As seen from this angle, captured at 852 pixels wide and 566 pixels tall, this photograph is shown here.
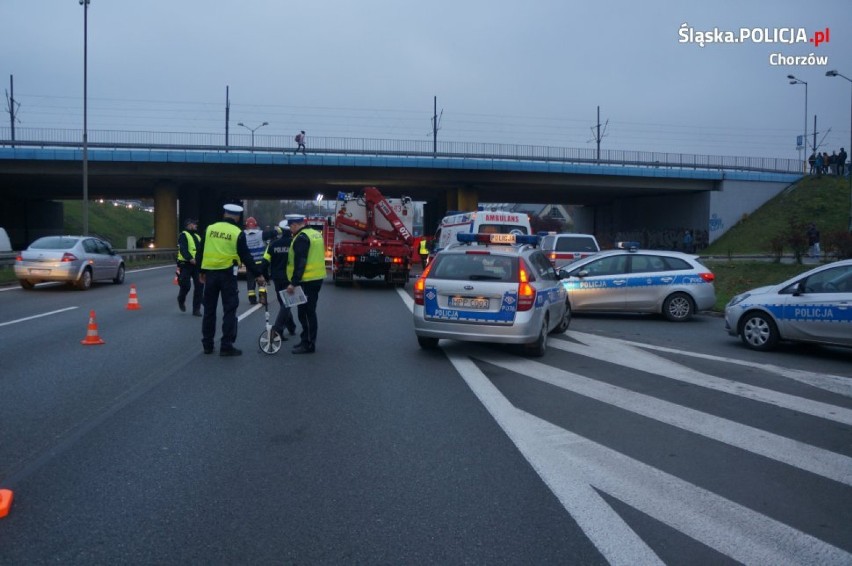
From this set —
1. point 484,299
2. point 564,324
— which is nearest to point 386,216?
point 564,324

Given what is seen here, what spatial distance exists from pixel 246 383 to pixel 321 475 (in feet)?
11.3

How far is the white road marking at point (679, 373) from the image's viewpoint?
7.91 m

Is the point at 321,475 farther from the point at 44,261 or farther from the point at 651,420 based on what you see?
the point at 44,261

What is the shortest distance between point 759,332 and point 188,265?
1065 cm

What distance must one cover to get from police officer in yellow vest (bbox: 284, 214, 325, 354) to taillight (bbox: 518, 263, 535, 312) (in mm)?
2650

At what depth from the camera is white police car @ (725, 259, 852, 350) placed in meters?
10.8

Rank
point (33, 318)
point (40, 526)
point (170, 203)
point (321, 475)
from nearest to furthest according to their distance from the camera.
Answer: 1. point (40, 526)
2. point (321, 475)
3. point (33, 318)
4. point (170, 203)

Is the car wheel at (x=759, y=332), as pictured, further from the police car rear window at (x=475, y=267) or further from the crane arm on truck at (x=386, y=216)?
the crane arm on truck at (x=386, y=216)

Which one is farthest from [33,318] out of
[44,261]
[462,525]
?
[462,525]

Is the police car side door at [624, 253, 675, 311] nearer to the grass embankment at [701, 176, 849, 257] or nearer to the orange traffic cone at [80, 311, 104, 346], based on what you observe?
the orange traffic cone at [80, 311, 104, 346]

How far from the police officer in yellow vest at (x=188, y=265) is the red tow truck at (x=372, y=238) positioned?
758 cm

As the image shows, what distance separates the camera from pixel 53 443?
243 inches

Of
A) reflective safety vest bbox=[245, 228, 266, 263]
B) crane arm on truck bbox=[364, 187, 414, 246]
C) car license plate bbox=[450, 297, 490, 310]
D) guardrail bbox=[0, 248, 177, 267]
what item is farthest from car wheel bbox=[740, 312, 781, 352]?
guardrail bbox=[0, 248, 177, 267]

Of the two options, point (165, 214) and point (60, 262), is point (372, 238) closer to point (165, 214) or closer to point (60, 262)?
point (60, 262)
